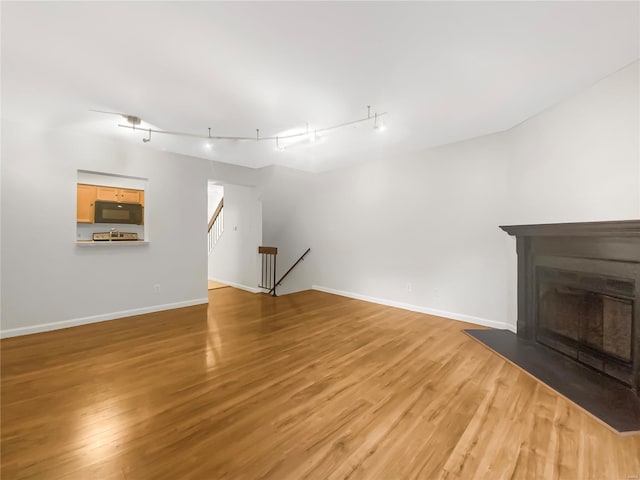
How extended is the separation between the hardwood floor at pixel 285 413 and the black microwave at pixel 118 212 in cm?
168

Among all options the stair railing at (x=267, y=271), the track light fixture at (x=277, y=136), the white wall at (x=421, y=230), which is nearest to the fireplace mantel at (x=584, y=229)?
the white wall at (x=421, y=230)

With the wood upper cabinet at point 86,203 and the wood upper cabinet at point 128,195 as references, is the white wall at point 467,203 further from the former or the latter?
the wood upper cabinet at point 86,203

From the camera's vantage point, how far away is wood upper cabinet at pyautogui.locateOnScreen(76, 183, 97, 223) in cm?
385

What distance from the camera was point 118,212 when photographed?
13.2 feet

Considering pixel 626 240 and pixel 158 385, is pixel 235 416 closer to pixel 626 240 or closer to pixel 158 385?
pixel 158 385

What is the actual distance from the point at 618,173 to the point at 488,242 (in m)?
1.51

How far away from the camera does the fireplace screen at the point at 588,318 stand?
2180 millimetres

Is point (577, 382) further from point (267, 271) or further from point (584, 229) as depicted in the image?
point (267, 271)

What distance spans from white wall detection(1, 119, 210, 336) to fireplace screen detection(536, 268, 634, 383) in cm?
520

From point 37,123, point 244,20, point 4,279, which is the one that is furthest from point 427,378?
point 37,123

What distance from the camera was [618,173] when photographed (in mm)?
2258

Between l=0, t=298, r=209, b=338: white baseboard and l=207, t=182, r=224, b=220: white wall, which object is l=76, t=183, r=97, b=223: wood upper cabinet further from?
l=207, t=182, r=224, b=220: white wall

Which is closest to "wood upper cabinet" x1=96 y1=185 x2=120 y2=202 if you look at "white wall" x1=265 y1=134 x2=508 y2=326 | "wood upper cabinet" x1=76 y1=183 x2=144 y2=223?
"wood upper cabinet" x1=76 y1=183 x2=144 y2=223

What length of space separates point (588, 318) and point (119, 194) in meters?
6.28
